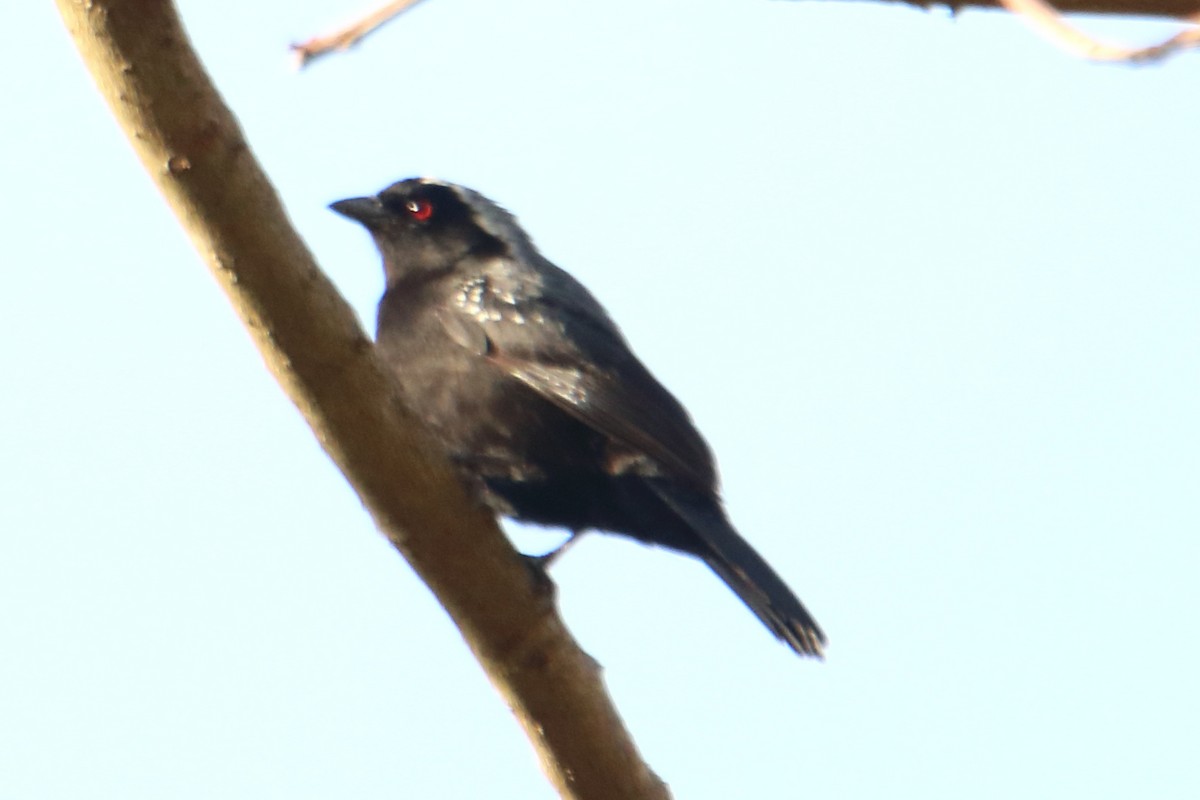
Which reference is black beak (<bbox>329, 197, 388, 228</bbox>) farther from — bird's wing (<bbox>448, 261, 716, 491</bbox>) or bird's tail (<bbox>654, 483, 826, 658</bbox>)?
bird's tail (<bbox>654, 483, 826, 658</bbox>)

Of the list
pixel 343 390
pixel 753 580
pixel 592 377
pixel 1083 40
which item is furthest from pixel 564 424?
pixel 1083 40

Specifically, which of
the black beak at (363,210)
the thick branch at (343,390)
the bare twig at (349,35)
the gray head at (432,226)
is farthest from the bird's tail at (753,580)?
the bare twig at (349,35)

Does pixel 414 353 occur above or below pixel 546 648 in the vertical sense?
above

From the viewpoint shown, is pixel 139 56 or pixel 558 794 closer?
pixel 139 56

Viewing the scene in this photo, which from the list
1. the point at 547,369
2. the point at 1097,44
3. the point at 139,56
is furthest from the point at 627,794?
the point at 1097,44

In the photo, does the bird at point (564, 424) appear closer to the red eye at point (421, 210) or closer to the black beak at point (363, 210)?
the red eye at point (421, 210)

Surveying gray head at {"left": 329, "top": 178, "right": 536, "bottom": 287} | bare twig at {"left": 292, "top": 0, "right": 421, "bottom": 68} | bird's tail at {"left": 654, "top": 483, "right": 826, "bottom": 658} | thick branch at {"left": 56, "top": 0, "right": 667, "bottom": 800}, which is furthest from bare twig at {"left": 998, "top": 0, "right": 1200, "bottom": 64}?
gray head at {"left": 329, "top": 178, "right": 536, "bottom": 287}

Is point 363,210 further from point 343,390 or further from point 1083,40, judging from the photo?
point 1083,40

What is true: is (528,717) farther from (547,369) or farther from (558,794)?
(547,369)
